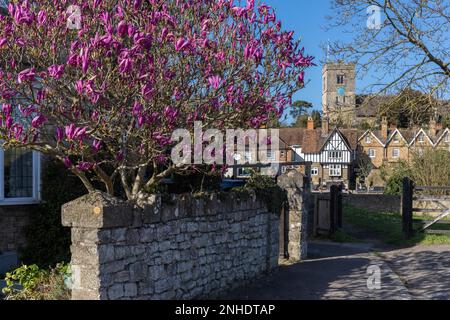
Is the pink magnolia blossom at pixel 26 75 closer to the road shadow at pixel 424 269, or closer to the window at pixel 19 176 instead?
the window at pixel 19 176

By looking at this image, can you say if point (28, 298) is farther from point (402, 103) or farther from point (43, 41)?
point (402, 103)

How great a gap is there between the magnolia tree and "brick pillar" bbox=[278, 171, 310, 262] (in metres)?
4.06

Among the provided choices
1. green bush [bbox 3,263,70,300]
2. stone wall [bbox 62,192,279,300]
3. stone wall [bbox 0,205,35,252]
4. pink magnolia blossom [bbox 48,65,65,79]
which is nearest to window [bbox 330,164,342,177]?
stone wall [bbox 62,192,279,300]

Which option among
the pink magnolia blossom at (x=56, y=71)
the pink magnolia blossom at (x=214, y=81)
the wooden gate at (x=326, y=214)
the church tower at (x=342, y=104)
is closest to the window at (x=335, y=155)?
the wooden gate at (x=326, y=214)

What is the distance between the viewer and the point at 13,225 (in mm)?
9992

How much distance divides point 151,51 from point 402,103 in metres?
9.11

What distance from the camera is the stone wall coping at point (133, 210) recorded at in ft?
18.1

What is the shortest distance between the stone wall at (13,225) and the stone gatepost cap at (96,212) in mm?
4794

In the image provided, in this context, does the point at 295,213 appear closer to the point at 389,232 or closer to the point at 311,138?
the point at 389,232

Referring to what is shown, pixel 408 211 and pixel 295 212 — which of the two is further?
pixel 408 211

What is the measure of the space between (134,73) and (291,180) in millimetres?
6092

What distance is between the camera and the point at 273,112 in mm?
7527

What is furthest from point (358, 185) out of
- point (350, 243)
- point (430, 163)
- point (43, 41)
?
point (43, 41)

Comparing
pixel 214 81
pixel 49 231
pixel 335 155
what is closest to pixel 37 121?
pixel 214 81
